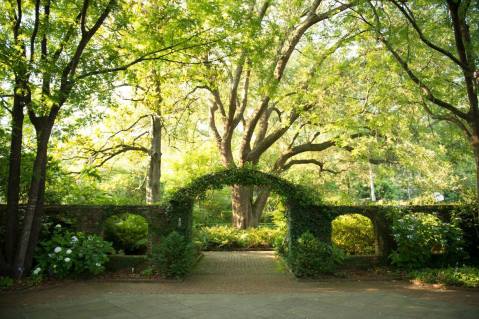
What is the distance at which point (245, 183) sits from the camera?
36.0 feet

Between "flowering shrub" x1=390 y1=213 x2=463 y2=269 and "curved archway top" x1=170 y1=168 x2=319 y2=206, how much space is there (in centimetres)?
256

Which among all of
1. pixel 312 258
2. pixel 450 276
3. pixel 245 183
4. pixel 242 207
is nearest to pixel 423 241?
pixel 450 276

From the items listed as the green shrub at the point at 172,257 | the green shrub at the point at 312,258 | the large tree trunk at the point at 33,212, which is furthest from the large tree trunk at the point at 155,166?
the green shrub at the point at 312,258

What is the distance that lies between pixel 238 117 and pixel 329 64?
490 centimetres

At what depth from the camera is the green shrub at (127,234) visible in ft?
42.3

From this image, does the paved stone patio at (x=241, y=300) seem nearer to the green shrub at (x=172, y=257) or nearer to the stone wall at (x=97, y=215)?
the green shrub at (x=172, y=257)

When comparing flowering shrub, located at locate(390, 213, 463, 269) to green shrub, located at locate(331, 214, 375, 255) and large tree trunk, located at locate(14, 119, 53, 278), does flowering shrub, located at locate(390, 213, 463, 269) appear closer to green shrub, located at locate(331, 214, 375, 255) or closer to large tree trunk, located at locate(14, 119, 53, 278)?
green shrub, located at locate(331, 214, 375, 255)

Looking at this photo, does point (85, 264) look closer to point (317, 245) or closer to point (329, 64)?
point (317, 245)

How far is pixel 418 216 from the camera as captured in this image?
1100cm

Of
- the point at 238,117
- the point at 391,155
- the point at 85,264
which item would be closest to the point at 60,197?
the point at 85,264

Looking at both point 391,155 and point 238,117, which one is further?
point 391,155

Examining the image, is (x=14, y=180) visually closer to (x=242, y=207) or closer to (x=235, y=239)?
(x=235, y=239)

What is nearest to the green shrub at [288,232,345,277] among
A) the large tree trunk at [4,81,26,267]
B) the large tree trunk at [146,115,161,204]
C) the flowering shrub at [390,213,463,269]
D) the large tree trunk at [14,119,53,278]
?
the flowering shrub at [390,213,463,269]

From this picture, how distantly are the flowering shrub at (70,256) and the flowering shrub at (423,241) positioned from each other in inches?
325
